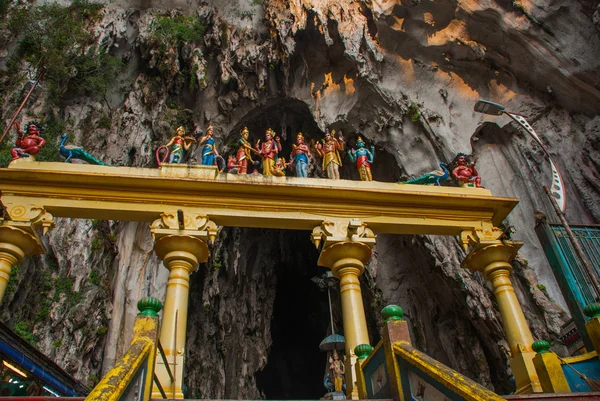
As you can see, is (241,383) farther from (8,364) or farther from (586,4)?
(586,4)

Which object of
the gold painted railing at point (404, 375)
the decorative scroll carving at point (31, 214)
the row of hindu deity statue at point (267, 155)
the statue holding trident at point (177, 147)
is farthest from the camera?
the row of hindu deity statue at point (267, 155)

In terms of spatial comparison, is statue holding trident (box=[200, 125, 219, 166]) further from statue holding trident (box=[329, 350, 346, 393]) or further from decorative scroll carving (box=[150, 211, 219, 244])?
statue holding trident (box=[329, 350, 346, 393])

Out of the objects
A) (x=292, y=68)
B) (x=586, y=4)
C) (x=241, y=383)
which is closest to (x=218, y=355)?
(x=241, y=383)

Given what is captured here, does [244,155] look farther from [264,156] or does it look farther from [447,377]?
[447,377]

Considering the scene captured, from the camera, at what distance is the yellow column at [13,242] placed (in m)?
6.95

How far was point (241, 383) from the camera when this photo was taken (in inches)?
592

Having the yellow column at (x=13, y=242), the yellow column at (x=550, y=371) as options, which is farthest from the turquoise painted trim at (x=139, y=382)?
the yellow column at (x=13, y=242)

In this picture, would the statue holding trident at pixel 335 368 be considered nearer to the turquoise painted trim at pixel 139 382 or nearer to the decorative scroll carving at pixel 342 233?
the decorative scroll carving at pixel 342 233

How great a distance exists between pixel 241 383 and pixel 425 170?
9.48 meters

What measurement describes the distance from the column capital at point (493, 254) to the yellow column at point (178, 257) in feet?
16.3

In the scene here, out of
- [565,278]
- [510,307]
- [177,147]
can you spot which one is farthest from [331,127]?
[565,278]

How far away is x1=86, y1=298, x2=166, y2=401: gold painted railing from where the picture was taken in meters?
2.72

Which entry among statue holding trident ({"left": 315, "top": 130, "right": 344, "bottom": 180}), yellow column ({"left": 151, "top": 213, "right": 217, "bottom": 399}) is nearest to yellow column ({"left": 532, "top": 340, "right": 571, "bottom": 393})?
yellow column ({"left": 151, "top": 213, "right": 217, "bottom": 399})

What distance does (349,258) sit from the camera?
309 inches
